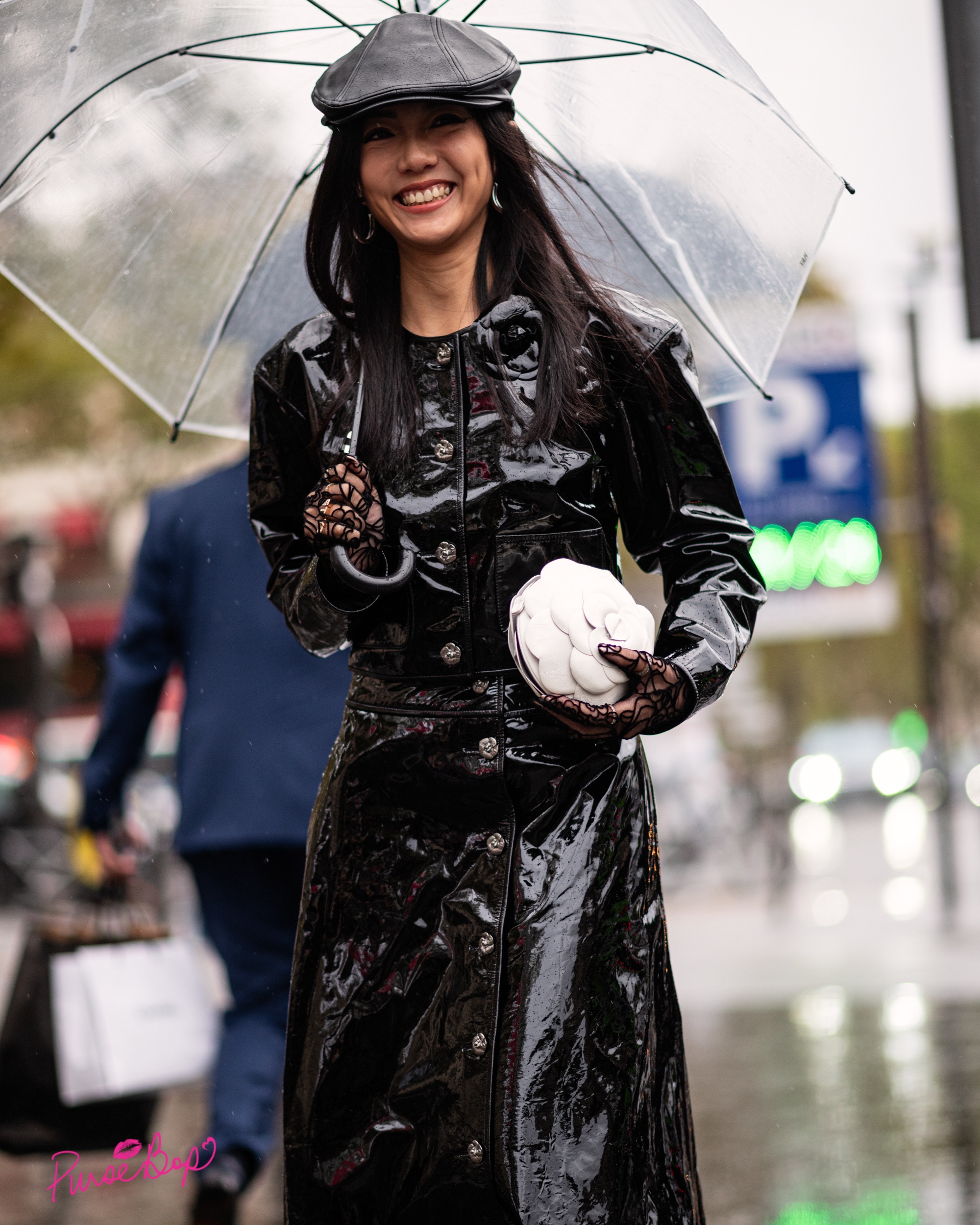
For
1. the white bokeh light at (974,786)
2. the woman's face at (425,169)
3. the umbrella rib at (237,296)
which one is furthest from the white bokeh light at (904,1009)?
the white bokeh light at (974,786)

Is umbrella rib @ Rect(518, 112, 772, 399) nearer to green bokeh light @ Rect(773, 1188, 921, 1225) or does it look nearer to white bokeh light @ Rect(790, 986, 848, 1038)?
green bokeh light @ Rect(773, 1188, 921, 1225)

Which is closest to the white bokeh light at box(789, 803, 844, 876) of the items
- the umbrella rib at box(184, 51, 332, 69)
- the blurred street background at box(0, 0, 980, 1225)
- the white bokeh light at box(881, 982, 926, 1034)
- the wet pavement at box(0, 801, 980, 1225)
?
the blurred street background at box(0, 0, 980, 1225)

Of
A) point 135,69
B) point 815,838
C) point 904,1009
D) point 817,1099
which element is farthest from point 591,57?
point 815,838

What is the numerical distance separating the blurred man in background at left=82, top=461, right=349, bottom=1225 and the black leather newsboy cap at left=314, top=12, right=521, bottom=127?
2.09 m

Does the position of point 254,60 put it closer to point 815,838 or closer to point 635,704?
point 635,704

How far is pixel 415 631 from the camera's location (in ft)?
8.29

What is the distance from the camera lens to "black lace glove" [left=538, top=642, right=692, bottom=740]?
2221 millimetres

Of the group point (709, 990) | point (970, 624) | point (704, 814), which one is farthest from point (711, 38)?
point (970, 624)

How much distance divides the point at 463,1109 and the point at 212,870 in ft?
7.35

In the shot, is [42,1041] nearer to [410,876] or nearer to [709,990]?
[410,876]

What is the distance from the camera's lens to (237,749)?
4434 mm

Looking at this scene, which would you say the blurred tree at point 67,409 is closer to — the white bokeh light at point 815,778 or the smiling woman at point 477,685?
the white bokeh light at point 815,778

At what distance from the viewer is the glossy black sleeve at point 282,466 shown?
8.89ft

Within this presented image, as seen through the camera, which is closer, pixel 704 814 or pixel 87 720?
pixel 704 814
